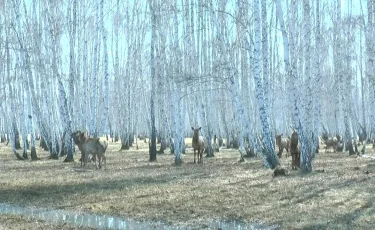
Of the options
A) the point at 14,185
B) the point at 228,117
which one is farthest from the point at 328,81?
the point at 14,185

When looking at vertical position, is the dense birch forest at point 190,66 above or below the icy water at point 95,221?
above

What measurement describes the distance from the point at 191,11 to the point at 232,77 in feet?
24.9

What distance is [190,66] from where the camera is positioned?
33875 mm

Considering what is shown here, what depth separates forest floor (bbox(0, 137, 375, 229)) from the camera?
34.2 feet

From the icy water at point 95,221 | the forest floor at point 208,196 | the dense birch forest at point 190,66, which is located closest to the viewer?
the icy water at point 95,221

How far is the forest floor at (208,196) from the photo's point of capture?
410 inches

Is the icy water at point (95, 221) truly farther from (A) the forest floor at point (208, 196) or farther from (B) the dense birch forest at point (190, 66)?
(B) the dense birch forest at point (190, 66)

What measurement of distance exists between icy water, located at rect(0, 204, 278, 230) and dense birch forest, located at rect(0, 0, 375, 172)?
8.91 metres

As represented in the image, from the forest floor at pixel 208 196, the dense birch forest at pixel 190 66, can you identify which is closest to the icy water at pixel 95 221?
the forest floor at pixel 208 196

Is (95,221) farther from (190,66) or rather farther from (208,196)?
(190,66)

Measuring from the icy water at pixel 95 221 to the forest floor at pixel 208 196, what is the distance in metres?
0.33

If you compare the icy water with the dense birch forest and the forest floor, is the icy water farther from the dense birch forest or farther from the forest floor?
the dense birch forest

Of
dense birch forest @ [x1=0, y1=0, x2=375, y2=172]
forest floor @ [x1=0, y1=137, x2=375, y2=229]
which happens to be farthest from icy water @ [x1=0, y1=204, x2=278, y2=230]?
dense birch forest @ [x1=0, y1=0, x2=375, y2=172]

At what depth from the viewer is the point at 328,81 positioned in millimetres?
49594
